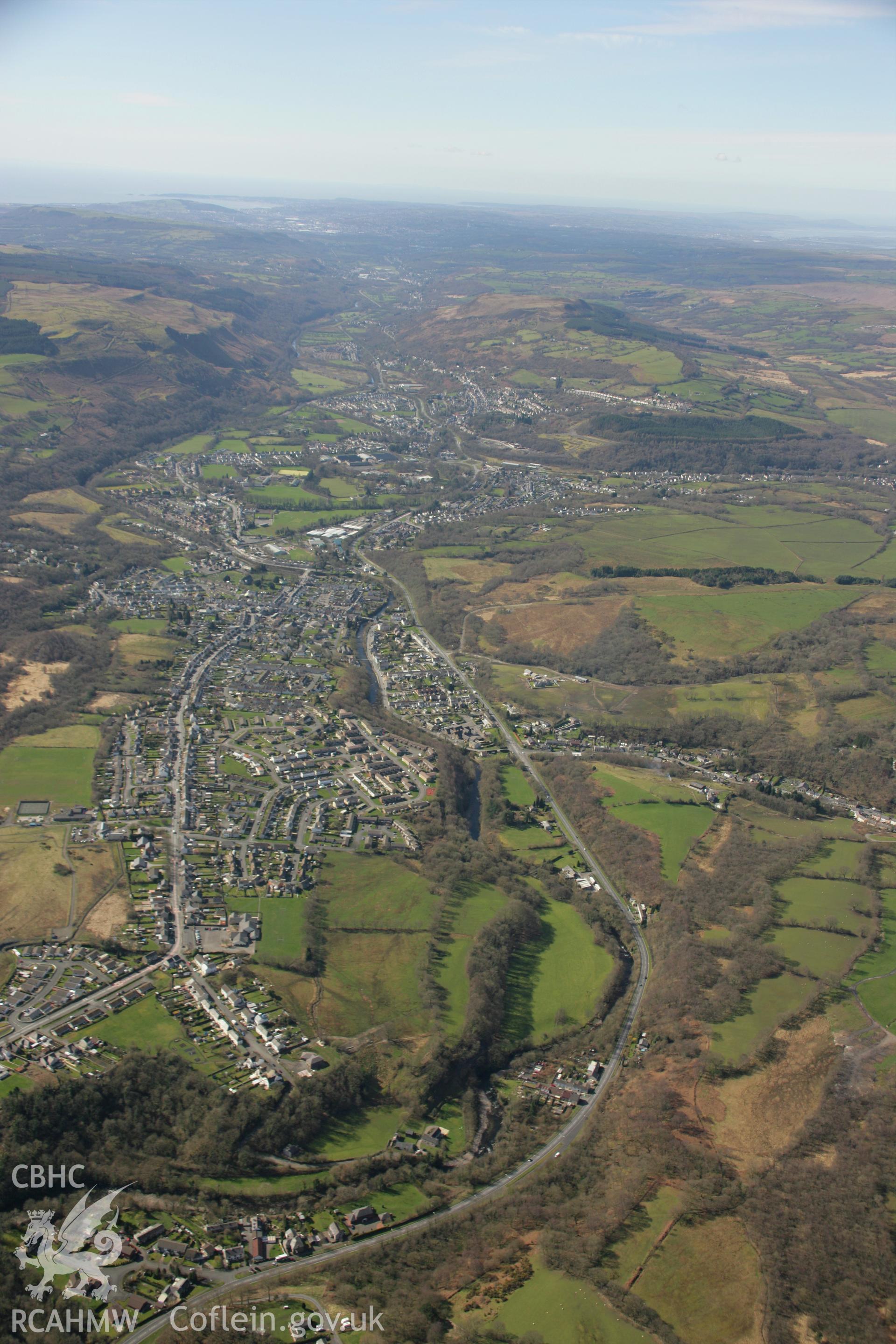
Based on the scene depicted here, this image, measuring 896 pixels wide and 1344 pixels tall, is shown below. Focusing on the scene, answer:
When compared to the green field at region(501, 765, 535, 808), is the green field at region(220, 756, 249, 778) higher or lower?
higher

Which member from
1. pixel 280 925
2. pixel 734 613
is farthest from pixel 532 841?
pixel 734 613

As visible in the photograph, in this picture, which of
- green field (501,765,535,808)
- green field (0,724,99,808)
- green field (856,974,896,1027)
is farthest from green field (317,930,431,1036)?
green field (856,974,896,1027)

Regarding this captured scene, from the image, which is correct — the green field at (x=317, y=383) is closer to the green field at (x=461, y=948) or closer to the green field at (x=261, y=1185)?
the green field at (x=461, y=948)

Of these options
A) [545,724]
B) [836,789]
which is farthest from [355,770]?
[836,789]

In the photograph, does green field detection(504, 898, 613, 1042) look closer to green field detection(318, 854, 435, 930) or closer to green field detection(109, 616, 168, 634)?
green field detection(318, 854, 435, 930)

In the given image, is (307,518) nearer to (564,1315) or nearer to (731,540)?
(731,540)

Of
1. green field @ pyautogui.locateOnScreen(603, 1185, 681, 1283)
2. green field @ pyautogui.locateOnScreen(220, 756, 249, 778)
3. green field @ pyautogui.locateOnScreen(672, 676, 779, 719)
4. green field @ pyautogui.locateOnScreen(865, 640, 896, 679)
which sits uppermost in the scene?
A: green field @ pyautogui.locateOnScreen(865, 640, 896, 679)
